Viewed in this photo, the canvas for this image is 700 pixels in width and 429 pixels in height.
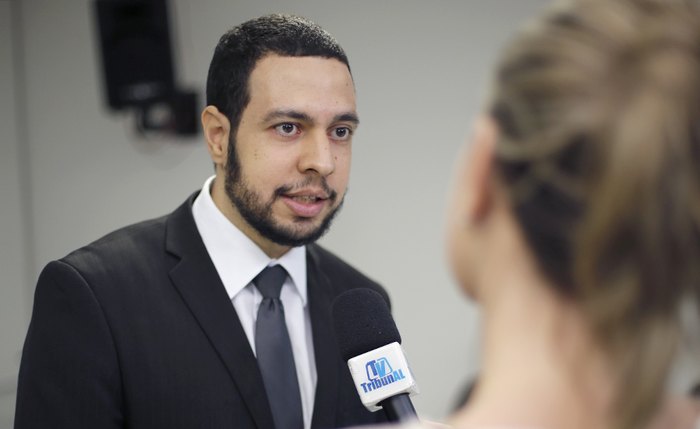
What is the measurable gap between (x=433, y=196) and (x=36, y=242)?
5.68 ft

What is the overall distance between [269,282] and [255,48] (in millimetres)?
445

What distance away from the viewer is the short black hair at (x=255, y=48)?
1710 millimetres

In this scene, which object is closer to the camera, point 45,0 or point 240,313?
point 240,313

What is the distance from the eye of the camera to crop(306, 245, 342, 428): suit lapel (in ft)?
5.32

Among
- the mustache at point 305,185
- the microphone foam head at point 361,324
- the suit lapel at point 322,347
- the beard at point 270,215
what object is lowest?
the suit lapel at point 322,347

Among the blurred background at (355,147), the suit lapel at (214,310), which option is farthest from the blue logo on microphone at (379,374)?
the blurred background at (355,147)

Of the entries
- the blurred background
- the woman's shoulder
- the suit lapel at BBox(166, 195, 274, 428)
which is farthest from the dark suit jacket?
the blurred background

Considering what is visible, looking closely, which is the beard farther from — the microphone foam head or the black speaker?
the black speaker

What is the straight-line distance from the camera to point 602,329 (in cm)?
71

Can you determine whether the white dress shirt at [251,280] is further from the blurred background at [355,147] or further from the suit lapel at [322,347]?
the blurred background at [355,147]

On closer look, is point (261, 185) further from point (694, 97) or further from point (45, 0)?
point (45, 0)

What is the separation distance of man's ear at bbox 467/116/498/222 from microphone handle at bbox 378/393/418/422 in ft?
1.58

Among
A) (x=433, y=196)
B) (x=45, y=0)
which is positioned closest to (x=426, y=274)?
(x=433, y=196)

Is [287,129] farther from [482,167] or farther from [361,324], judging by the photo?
[482,167]
